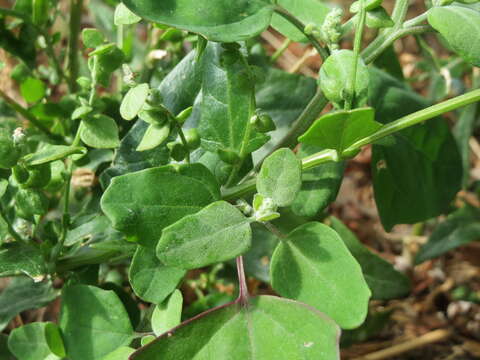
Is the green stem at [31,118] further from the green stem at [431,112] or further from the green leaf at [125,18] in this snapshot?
the green stem at [431,112]

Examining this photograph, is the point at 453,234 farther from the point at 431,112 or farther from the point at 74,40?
the point at 74,40

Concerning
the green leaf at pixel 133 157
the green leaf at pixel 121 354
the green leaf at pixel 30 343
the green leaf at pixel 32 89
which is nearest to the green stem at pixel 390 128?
the green leaf at pixel 133 157

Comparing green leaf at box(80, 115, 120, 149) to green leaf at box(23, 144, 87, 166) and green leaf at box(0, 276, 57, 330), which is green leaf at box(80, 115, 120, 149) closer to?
green leaf at box(23, 144, 87, 166)

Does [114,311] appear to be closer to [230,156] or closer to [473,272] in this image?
[230,156]

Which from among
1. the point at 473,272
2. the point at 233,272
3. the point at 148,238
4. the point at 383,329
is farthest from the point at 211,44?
the point at 473,272

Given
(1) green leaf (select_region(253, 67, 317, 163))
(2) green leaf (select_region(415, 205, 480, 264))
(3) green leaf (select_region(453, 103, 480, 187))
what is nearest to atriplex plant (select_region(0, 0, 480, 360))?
(1) green leaf (select_region(253, 67, 317, 163))

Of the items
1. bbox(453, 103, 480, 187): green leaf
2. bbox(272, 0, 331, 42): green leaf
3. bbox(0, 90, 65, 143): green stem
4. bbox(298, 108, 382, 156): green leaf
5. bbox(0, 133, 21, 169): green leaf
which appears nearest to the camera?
bbox(298, 108, 382, 156): green leaf

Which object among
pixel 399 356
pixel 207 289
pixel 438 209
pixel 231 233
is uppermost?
pixel 231 233
